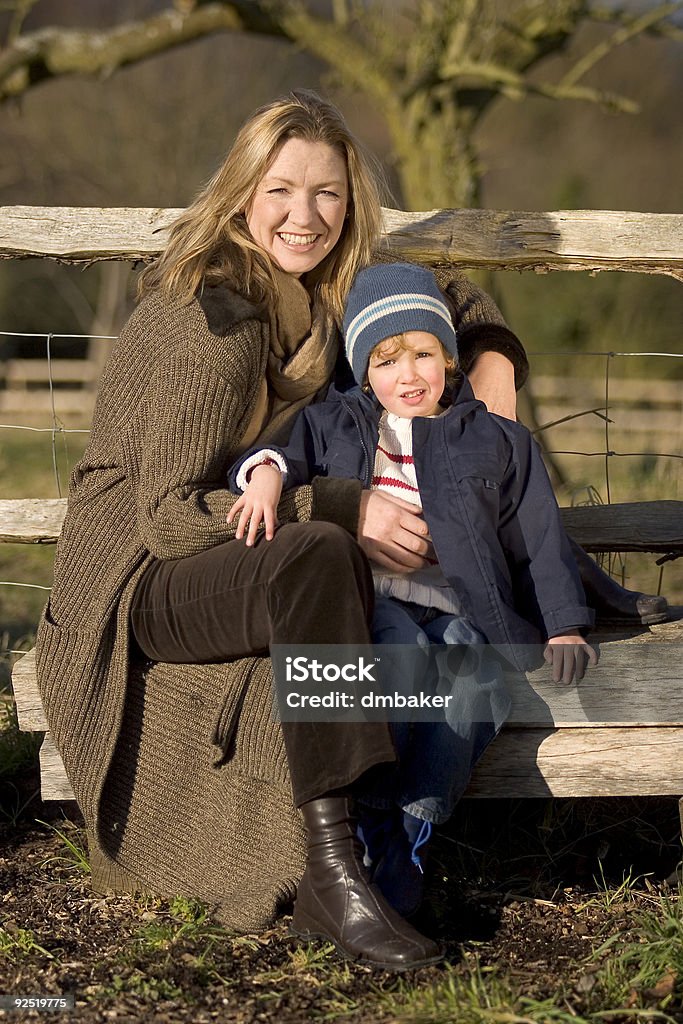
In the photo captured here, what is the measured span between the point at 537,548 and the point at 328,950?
985 mm

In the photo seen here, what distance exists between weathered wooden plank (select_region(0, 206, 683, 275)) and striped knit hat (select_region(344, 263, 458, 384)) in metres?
0.49

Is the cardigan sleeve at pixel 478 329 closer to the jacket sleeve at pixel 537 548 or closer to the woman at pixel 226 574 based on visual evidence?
the woman at pixel 226 574

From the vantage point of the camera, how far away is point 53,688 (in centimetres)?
277

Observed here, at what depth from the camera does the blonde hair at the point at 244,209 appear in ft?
9.44

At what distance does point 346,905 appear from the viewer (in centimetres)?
232

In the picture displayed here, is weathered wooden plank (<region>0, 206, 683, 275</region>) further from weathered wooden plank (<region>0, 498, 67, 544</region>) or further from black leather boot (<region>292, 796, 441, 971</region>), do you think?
black leather boot (<region>292, 796, 441, 971</region>)

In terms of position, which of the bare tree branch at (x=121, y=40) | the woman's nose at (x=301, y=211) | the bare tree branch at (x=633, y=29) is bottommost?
the woman's nose at (x=301, y=211)

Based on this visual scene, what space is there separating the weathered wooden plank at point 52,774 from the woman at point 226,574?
0.29ft

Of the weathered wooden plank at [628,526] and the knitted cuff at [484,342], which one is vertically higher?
the knitted cuff at [484,342]

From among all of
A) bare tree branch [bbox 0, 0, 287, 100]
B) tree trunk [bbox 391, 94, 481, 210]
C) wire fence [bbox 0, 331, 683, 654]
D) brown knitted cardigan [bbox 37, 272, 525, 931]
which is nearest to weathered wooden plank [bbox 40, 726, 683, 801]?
brown knitted cardigan [bbox 37, 272, 525, 931]

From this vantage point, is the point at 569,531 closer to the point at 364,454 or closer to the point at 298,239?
the point at 364,454

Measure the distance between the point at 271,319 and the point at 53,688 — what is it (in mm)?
1045

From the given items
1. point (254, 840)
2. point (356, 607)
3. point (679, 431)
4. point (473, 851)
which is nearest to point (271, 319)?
point (356, 607)

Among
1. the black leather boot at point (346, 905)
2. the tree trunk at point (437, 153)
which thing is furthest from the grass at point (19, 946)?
the tree trunk at point (437, 153)
